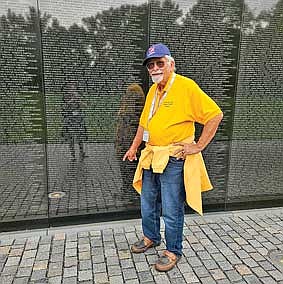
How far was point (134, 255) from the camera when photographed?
3191 mm

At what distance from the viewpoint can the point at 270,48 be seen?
391 centimetres

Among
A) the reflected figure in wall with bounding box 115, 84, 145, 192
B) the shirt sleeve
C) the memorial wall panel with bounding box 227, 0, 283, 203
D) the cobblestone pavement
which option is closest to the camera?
the shirt sleeve

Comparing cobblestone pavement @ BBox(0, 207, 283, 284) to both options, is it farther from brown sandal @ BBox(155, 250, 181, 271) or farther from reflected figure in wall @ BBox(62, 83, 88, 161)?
→ reflected figure in wall @ BBox(62, 83, 88, 161)

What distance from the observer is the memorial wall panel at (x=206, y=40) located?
354cm

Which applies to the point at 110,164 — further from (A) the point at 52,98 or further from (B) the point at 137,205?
(A) the point at 52,98

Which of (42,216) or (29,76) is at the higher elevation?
(29,76)

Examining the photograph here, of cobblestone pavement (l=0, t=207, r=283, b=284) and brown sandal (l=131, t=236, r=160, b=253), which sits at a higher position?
brown sandal (l=131, t=236, r=160, b=253)

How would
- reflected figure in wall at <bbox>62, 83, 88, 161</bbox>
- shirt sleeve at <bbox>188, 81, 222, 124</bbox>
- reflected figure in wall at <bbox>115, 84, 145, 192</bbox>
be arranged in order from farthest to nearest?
reflected figure in wall at <bbox>115, 84, 145, 192</bbox>, reflected figure in wall at <bbox>62, 83, 88, 161</bbox>, shirt sleeve at <bbox>188, 81, 222, 124</bbox>

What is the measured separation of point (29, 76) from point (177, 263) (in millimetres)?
2456

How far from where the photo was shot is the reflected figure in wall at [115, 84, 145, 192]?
11.9 ft

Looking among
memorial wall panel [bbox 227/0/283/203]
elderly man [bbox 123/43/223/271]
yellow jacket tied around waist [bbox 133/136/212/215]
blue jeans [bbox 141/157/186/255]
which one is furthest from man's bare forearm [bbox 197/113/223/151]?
memorial wall panel [bbox 227/0/283/203]

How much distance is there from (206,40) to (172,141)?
1562mm

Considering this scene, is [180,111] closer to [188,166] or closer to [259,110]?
[188,166]

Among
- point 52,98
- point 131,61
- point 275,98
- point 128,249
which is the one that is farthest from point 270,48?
point 128,249
